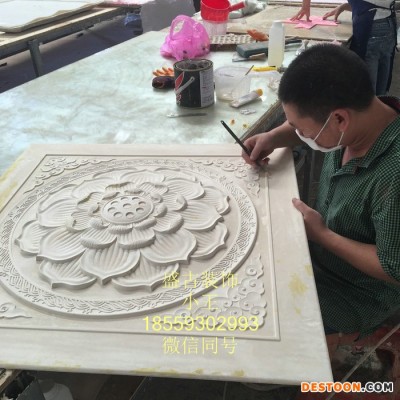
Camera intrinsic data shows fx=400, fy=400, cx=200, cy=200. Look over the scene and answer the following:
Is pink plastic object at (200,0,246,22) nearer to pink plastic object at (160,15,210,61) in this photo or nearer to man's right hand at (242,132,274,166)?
pink plastic object at (160,15,210,61)

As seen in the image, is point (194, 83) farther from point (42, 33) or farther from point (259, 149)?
point (42, 33)

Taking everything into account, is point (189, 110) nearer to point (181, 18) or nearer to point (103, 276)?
point (181, 18)

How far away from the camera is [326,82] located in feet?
3.16

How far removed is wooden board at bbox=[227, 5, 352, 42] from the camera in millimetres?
2586

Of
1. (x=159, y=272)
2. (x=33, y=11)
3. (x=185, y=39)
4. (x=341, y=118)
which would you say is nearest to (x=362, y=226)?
(x=341, y=118)

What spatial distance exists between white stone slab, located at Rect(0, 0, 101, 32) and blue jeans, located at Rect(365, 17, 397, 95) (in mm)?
2438

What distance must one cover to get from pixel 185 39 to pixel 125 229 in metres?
1.59

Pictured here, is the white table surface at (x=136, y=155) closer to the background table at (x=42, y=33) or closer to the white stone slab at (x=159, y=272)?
the white stone slab at (x=159, y=272)

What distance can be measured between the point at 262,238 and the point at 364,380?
104cm

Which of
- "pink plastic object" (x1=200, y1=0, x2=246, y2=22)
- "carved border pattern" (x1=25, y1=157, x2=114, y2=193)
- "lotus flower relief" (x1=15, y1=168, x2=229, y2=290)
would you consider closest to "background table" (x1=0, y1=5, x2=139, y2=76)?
"pink plastic object" (x1=200, y1=0, x2=246, y2=22)

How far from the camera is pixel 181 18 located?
2223 millimetres

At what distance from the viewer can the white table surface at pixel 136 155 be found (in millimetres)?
715

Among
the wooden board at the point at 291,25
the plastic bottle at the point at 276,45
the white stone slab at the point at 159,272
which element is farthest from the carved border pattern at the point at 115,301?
the wooden board at the point at 291,25

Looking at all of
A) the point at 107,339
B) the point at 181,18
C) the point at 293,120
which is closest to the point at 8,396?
the point at 107,339
